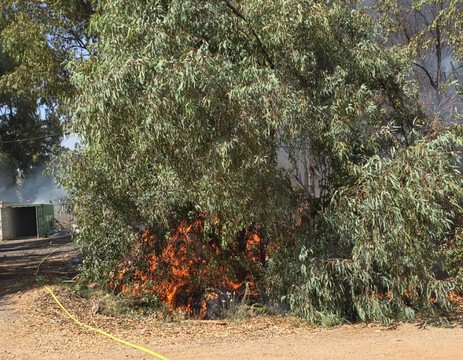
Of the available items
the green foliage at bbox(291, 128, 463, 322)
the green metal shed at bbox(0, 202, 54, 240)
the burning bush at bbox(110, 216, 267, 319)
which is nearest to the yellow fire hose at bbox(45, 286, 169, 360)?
the burning bush at bbox(110, 216, 267, 319)

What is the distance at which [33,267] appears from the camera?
17766mm

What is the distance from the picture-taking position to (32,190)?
51.2 m

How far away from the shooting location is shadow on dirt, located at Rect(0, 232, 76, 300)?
1405cm

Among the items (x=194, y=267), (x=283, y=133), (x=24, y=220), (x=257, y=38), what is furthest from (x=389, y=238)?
(x=24, y=220)

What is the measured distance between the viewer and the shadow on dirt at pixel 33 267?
14055 millimetres

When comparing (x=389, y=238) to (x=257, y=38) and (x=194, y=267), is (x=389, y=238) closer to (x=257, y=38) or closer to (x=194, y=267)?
(x=257, y=38)

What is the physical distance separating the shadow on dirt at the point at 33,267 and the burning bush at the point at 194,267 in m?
3.28

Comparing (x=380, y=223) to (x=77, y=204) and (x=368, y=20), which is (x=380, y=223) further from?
(x=77, y=204)

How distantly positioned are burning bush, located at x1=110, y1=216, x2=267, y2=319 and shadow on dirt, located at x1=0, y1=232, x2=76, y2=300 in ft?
10.8

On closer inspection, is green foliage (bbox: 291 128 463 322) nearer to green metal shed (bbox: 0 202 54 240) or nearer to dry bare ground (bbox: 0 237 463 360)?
dry bare ground (bbox: 0 237 463 360)

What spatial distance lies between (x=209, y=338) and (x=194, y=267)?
11.0 ft

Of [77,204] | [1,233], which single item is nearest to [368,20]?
[77,204]

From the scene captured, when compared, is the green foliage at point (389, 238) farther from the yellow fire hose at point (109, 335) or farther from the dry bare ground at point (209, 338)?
the yellow fire hose at point (109, 335)

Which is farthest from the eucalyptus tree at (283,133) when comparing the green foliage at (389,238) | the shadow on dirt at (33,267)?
the shadow on dirt at (33,267)
